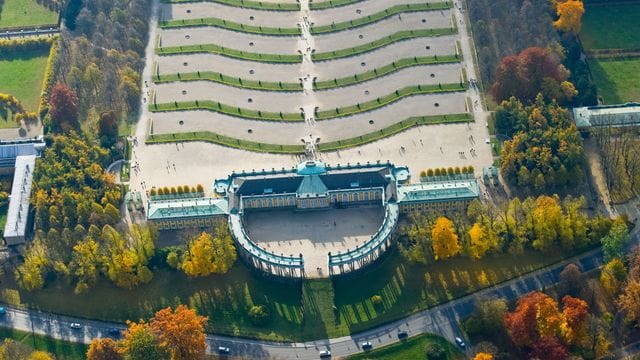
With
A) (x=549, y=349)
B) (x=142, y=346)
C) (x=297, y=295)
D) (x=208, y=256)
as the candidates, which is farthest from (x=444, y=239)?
(x=142, y=346)

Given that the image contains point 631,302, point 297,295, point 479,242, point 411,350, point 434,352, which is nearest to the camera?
point 631,302

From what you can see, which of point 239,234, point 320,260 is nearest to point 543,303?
point 320,260

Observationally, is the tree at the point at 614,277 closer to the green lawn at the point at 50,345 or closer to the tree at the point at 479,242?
the tree at the point at 479,242

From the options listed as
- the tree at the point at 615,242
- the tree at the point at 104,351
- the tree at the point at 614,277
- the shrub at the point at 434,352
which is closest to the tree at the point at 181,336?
the tree at the point at 104,351

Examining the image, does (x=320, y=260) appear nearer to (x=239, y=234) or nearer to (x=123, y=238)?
(x=239, y=234)

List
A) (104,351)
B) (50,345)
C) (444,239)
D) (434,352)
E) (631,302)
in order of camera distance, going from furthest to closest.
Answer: (444,239) < (50,345) < (434,352) < (631,302) < (104,351)

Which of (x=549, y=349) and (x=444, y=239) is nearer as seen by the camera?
(x=549, y=349)

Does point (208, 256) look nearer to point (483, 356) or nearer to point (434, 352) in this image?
point (434, 352)
